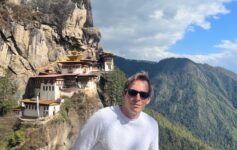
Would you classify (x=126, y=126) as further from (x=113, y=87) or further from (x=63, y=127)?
(x=113, y=87)

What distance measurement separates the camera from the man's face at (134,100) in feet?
23.8

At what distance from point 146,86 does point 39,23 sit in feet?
280

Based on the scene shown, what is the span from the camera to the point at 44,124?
2591 inches

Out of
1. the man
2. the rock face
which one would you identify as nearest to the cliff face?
the rock face

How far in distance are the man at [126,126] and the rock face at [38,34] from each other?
244ft

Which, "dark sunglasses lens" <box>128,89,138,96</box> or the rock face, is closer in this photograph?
"dark sunglasses lens" <box>128,89,138,96</box>

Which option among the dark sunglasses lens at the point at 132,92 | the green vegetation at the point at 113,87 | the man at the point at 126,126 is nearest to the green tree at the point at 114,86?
the green vegetation at the point at 113,87

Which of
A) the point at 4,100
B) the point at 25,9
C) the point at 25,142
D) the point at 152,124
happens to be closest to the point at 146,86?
the point at 152,124

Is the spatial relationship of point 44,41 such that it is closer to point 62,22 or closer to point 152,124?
point 62,22

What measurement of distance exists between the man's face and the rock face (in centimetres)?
7450

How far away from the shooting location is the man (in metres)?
6.87

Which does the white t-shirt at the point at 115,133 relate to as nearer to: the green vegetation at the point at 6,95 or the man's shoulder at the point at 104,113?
the man's shoulder at the point at 104,113

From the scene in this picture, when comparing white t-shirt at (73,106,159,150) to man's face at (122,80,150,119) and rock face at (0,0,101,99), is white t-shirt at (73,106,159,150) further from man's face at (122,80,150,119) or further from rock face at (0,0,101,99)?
rock face at (0,0,101,99)

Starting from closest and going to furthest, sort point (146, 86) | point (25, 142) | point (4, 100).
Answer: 1. point (146, 86)
2. point (25, 142)
3. point (4, 100)
